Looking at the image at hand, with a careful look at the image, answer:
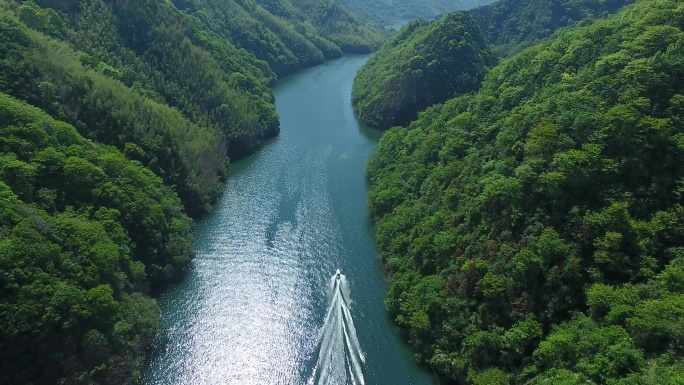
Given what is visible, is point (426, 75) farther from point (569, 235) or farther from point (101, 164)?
point (101, 164)

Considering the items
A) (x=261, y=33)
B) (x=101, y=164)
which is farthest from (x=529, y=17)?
(x=101, y=164)

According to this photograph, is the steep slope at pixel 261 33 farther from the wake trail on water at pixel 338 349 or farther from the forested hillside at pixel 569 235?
the wake trail on water at pixel 338 349

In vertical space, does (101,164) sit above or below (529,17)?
below

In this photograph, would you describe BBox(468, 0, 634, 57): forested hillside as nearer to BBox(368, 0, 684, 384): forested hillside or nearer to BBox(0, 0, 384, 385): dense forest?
BBox(0, 0, 384, 385): dense forest

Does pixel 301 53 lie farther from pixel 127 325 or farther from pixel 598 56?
pixel 127 325

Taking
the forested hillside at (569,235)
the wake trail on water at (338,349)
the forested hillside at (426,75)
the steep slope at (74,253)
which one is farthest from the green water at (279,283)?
the forested hillside at (426,75)

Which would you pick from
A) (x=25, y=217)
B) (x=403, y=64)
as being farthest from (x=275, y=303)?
(x=403, y=64)
